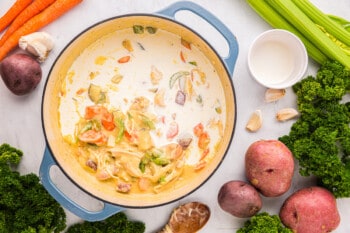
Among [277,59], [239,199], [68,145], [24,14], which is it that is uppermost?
[24,14]

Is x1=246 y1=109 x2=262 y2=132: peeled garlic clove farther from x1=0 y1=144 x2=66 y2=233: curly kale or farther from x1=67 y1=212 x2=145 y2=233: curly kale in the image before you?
x1=0 y1=144 x2=66 y2=233: curly kale

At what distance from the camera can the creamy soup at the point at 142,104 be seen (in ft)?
7.04

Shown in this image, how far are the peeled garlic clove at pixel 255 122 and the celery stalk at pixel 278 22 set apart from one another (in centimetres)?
26

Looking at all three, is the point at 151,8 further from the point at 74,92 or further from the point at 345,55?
the point at 345,55

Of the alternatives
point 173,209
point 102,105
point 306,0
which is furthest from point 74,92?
point 306,0

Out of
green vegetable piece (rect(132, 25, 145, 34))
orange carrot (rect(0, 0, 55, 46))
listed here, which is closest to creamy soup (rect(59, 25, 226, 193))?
green vegetable piece (rect(132, 25, 145, 34))

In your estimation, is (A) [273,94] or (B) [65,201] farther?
(A) [273,94]

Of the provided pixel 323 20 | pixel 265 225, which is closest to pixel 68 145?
pixel 265 225

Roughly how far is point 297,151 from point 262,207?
235 millimetres

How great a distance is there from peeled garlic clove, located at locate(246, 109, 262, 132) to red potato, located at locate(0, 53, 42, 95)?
71 centimetres

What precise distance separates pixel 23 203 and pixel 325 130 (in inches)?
38.8

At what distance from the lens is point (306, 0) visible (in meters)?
2.16

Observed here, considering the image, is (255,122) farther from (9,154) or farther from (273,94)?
(9,154)

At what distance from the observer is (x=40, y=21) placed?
85.8 inches
